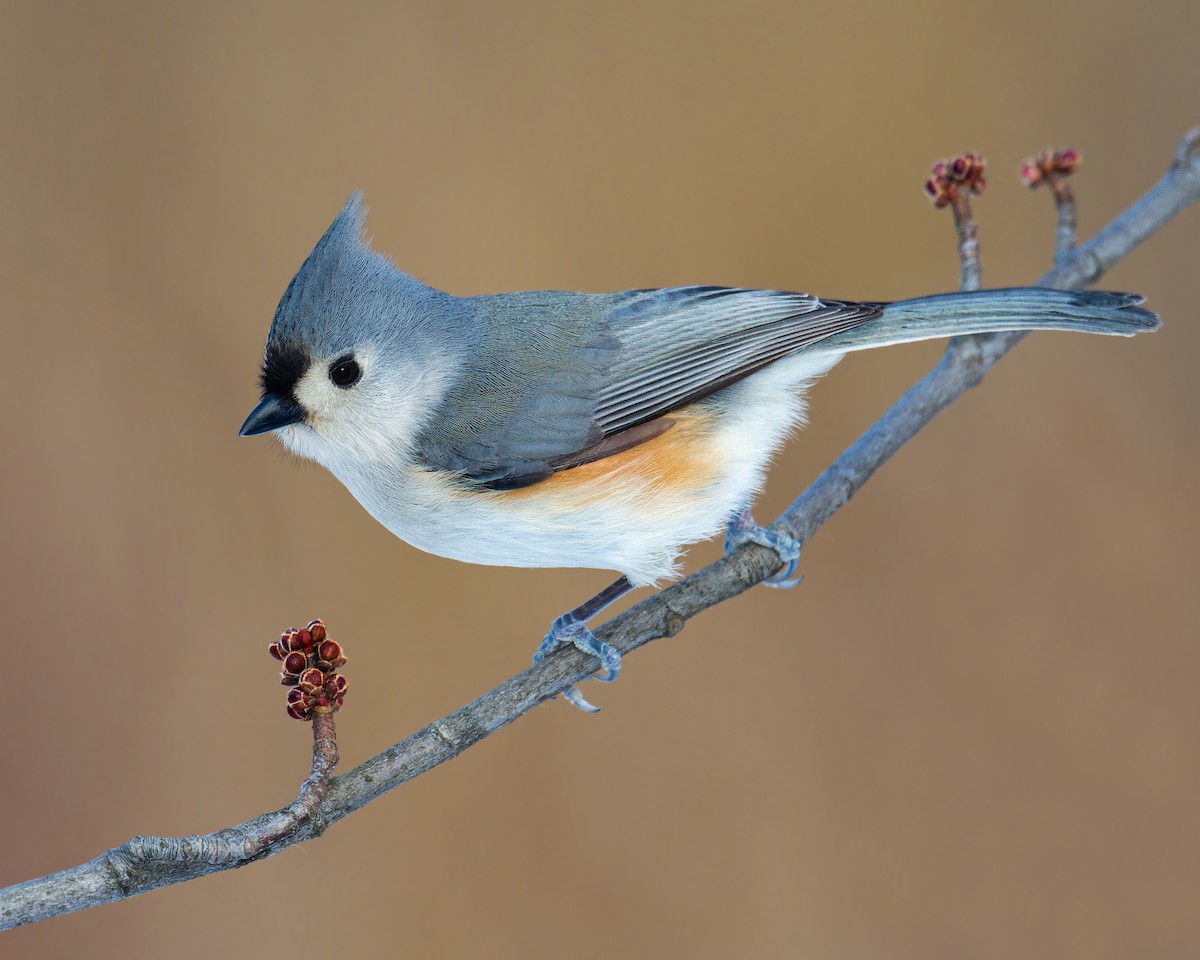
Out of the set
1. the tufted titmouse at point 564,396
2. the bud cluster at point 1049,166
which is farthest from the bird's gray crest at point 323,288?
the bud cluster at point 1049,166

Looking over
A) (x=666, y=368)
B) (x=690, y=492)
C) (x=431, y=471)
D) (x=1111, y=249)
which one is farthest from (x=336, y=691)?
(x=1111, y=249)

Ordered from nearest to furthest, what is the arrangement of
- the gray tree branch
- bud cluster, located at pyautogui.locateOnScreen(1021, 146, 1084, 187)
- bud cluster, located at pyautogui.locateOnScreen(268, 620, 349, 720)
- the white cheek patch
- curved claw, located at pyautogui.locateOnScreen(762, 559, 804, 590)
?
1. the gray tree branch
2. bud cluster, located at pyautogui.locateOnScreen(268, 620, 349, 720)
3. the white cheek patch
4. curved claw, located at pyautogui.locateOnScreen(762, 559, 804, 590)
5. bud cluster, located at pyautogui.locateOnScreen(1021, 146, 1084, 187)

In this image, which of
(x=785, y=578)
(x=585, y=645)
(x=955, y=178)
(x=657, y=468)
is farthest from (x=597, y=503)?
(x=955, y=178)

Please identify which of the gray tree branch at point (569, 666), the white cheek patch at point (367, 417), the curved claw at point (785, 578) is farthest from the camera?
the curved claw at point (785, 578)

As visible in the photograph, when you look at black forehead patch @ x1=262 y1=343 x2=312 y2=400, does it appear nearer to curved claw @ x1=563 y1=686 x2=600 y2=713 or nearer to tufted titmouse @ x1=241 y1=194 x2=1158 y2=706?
tufted titmouse @ x1=241 y1=194 x2=1158 y2=706

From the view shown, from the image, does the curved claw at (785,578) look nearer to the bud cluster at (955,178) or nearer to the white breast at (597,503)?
the white breast at (597,503)

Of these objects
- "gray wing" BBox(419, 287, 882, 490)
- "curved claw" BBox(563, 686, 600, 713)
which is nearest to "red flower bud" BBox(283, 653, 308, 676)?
"gray wing" BBox(419, 287, 882, 490)

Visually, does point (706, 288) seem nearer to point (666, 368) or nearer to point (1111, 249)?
point (666, 368)
